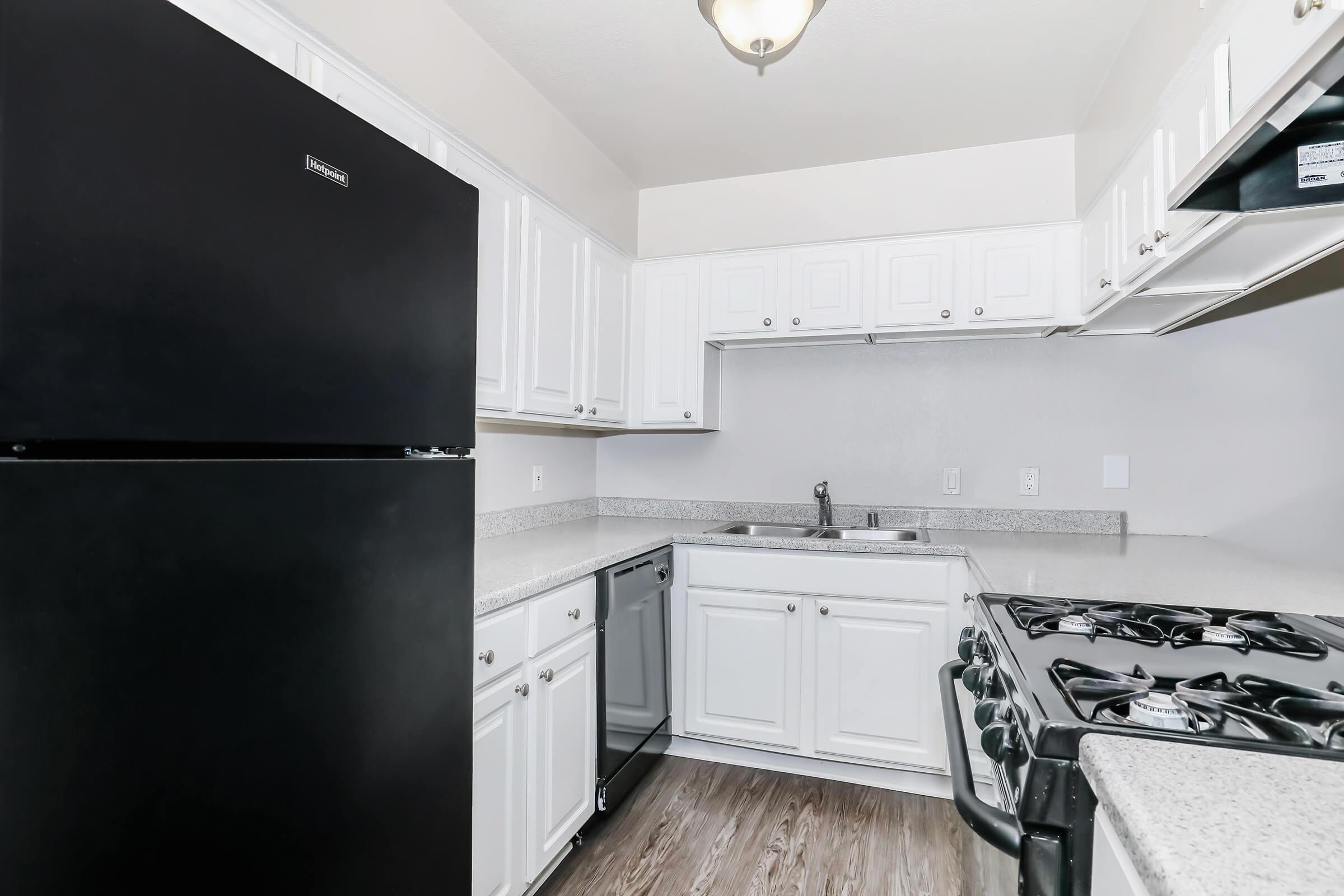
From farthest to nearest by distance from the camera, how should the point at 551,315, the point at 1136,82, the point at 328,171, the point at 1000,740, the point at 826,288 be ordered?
the point at 826,288 < the point at 551,315 < the point at 1136,82 < the point at 1000,740 < the point at 328,171

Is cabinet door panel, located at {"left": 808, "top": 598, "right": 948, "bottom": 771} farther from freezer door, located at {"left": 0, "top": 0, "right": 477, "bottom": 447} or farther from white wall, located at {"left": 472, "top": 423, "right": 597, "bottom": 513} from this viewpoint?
freezer door, located at {"left": 0, "top": 0, "right": 477, "bottom": 447}

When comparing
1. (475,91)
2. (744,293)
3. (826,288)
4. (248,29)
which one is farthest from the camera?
(744,293)

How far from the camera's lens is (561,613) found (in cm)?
185

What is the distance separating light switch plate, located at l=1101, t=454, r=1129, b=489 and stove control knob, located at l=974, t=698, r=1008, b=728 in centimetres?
193

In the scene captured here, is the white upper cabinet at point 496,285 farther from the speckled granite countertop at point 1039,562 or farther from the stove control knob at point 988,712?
the stove control knob at point 988,712

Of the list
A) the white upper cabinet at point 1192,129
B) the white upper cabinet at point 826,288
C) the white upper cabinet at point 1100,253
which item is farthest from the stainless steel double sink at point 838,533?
the white upper cabinet at point 1192,129

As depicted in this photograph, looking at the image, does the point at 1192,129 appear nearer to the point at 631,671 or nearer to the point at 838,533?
the point at 838,533

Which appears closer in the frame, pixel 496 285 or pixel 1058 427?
pixel 496 285

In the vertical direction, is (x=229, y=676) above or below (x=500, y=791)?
above

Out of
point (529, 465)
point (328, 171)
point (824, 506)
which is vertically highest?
point (328, 171)

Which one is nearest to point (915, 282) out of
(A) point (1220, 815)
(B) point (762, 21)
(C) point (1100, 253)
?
(C) point (1100, 253)

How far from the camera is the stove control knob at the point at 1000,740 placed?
0.95 metres

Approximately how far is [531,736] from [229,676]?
112 cm

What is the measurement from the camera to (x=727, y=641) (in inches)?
102
